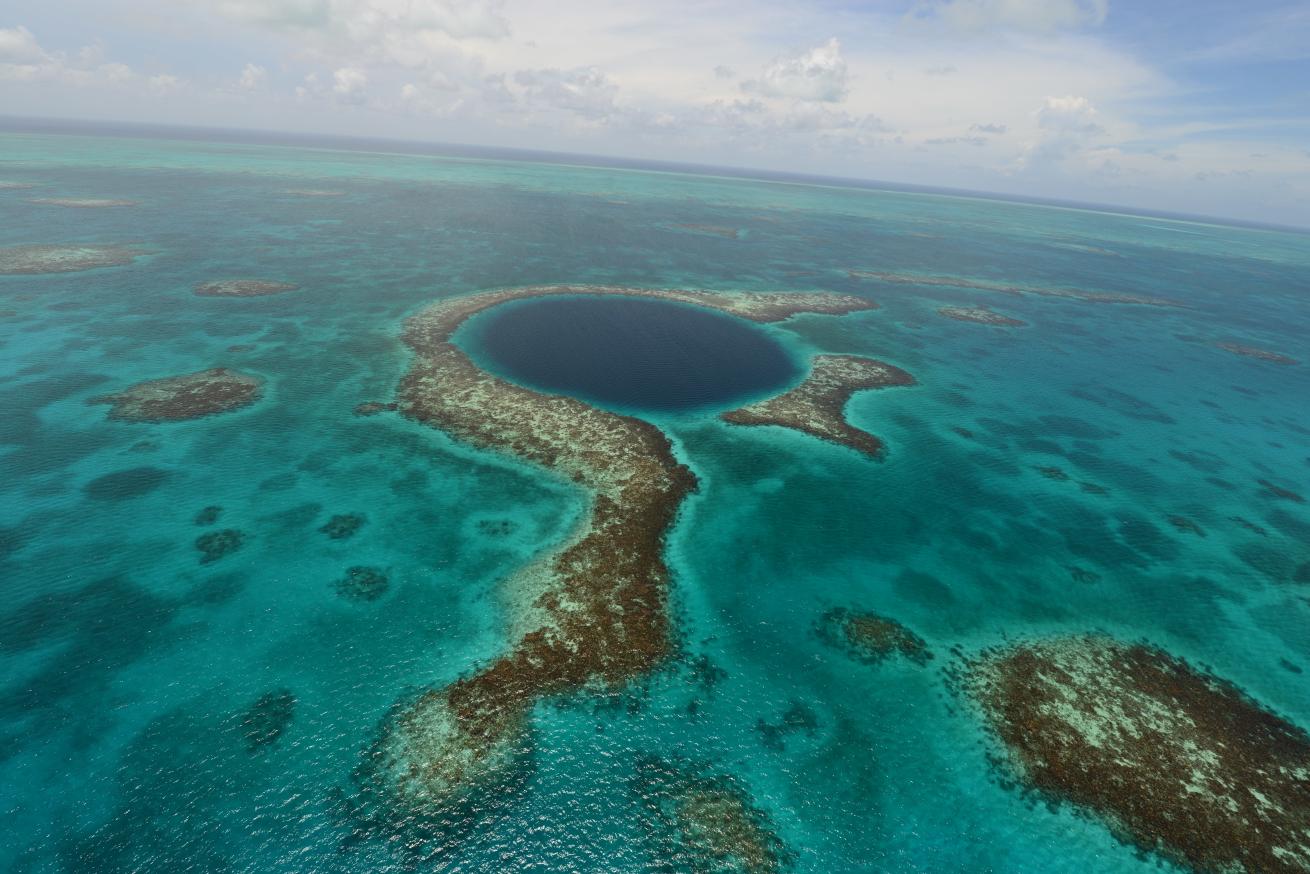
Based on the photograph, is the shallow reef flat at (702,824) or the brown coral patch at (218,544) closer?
the shallow reef flat at (702,824)

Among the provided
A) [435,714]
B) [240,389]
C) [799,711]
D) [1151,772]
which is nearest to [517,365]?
[240,389]

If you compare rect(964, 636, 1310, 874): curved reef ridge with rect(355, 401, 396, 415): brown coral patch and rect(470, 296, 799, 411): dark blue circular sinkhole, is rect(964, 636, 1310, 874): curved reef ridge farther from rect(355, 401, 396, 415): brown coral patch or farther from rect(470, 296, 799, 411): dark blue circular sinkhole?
rect(355, 401, 396, 415): brown coral patch

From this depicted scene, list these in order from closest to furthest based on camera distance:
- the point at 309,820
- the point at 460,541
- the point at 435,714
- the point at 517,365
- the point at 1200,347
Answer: the point at 309,820, the point at 435,714, the point at 460,541, the point at 517,365, the point at 1200,347

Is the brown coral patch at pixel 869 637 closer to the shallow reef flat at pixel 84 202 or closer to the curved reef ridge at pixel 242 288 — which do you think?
the curved reef ridge at pixel 242 288

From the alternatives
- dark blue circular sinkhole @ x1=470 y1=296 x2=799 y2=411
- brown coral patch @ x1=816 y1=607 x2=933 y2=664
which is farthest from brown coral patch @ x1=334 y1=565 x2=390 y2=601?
dark blue circular sinkhole @ x1=470 y1=296 x2=799 y2=411

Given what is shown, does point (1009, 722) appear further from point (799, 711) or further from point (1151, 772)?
point (799, 711)

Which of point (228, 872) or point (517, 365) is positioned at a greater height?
point (517, 365)

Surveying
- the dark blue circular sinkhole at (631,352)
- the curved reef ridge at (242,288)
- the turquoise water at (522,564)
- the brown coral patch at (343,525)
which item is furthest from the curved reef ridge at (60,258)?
the brown coral patch at (343,525)
